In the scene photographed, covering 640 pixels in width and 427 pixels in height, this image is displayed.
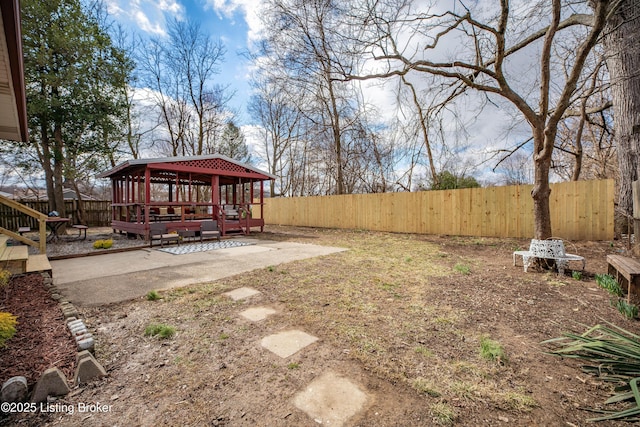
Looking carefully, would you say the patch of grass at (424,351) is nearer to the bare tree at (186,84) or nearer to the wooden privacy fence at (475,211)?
the wooden privacy fence at (475,211)

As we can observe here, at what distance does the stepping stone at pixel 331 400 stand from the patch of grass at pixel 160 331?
145 centimetres

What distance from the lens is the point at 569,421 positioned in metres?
1.39

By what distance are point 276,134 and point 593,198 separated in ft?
57.3

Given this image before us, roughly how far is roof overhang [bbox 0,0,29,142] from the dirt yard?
2636 mm

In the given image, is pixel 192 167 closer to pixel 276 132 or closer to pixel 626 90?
pixel 276 132

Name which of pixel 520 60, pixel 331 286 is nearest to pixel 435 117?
pixel 520 60

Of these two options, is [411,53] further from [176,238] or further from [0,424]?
[176,238]

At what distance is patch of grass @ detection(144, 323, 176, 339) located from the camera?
234 cm

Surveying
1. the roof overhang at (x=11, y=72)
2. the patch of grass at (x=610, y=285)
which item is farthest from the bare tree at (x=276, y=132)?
the patch of grass at (x=610, y=285)

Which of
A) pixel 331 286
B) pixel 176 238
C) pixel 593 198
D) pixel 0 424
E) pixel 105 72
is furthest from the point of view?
pixel 105 72

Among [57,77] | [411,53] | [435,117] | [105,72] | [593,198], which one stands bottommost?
[593,198]

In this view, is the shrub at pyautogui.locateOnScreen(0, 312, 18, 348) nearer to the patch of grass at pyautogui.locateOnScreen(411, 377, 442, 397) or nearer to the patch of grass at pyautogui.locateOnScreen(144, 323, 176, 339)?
the patch of grass at pyautogui.locateOnScreen(144, 323, 176, 339)

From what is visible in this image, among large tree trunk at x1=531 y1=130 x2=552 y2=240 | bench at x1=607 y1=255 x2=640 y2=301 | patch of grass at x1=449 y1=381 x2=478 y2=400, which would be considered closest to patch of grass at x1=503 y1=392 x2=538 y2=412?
patch of grass at x1=449 y1=381 x2=478 y2=400

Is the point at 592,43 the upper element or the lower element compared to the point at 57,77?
lower
